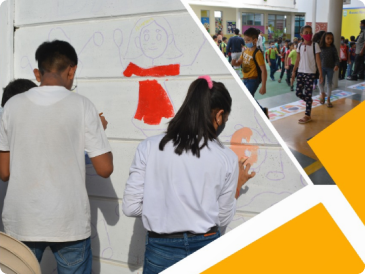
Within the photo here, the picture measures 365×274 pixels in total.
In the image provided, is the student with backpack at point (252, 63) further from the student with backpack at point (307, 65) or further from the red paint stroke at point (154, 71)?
the red paint stroke at point (154, 71)

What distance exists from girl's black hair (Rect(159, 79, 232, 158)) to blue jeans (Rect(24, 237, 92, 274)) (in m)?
0.78

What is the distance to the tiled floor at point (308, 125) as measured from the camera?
16.9 feet

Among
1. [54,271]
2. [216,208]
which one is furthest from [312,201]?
[54,271]

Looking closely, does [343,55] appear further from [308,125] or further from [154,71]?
[154,71]

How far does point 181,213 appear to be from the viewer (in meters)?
1.76

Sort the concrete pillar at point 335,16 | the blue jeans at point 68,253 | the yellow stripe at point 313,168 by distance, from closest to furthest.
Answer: the blue jeans at point 68,253 → the yellow stripe at point 313,168 → the concrete pillar at point 335,16

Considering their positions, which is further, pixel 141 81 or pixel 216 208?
pixel 141 81

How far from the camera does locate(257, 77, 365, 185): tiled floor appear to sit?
16.9 feet

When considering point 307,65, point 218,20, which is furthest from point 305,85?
point 218,20

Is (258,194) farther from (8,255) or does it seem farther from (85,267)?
(8,255)

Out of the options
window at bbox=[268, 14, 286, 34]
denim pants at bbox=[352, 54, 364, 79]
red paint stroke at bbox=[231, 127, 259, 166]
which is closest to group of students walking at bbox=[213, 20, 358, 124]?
red paint stroke at bbox=[231, 127, 259, 166]

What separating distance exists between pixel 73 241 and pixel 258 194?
1198mm

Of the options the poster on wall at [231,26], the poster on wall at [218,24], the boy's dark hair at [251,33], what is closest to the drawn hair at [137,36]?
the boy's dark hair at [251,33]

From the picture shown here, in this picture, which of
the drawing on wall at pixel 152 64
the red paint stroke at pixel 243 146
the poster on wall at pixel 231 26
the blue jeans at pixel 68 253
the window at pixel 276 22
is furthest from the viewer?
the window at pixel 276 22
